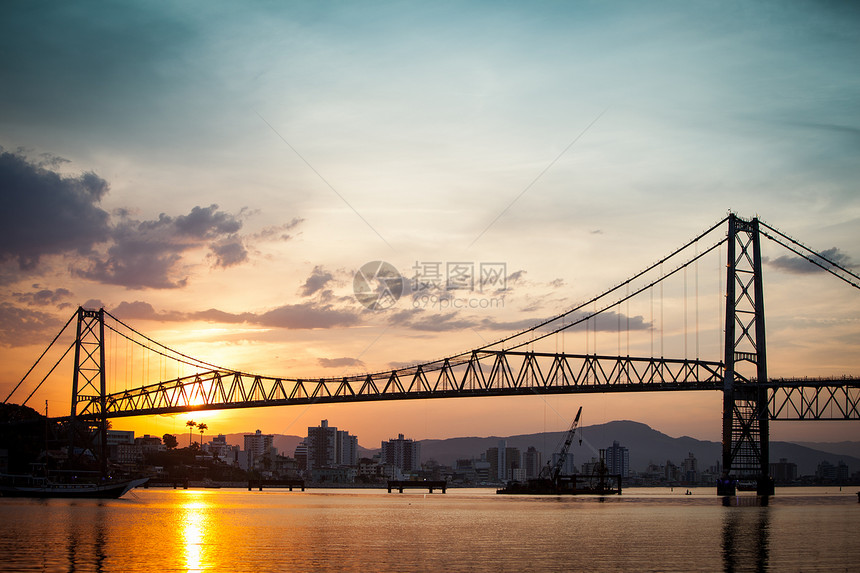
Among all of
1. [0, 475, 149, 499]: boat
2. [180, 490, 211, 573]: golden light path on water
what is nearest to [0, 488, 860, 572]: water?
[180, 490, 211, 573]: golden light path on water

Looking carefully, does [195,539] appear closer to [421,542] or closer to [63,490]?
[421,542]

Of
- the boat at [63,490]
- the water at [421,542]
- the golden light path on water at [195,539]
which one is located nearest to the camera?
the water at [421,542]

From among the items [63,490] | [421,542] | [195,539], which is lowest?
[63,490]

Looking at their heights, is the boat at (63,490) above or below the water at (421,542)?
below

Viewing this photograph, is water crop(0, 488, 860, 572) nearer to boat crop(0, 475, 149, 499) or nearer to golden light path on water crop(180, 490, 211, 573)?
golden light path on water crop(180, 490, 211, 573)

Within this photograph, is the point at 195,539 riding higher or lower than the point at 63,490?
higher

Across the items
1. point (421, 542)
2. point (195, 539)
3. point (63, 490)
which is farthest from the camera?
point (63, 490)

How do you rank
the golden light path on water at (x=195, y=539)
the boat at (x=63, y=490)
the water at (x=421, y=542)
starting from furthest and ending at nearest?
the boat at (x=63, y=490), the golden light path on water at (x=195, y=539), the water at (x=421, y=542)

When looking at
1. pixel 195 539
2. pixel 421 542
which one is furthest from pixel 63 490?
pixel 421 542

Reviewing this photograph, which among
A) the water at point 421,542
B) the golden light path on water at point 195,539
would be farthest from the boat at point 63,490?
the golden light path on water at point 195,539

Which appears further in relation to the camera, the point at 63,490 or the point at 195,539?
the point at 63,490

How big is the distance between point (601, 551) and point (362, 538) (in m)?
16.7

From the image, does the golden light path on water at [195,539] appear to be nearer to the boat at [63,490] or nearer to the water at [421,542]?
the water at [421,542]

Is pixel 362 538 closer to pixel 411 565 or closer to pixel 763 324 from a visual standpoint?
pixel 411 565
